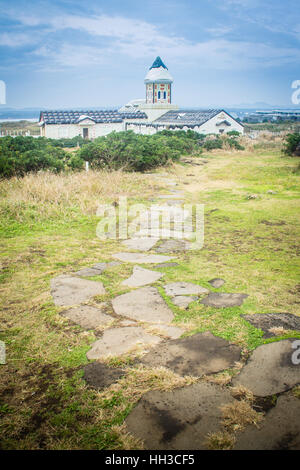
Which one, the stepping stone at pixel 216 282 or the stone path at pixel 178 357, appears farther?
the stepping stone at pixel 216 282

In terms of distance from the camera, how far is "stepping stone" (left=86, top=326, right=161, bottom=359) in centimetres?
284

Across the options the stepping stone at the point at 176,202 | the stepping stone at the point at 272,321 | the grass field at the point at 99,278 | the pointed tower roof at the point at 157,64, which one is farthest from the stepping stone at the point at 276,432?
the pointed tower roof at the point at 157,64

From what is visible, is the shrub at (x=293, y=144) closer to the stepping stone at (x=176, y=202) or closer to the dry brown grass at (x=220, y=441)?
the stepping stone at (x=176, y=202)

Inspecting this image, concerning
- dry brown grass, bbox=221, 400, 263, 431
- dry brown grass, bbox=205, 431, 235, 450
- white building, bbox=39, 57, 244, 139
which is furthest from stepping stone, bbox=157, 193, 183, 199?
white building, bbox=39, 57, 244, 139

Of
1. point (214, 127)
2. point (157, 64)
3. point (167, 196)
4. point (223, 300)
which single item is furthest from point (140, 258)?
point (157, 64)

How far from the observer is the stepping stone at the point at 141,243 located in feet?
18.5

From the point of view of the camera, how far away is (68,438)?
6.61 ft

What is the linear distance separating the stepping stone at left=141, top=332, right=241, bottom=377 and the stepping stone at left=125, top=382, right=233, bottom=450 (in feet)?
0.68

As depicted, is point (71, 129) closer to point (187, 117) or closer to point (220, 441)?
point (187, 117)

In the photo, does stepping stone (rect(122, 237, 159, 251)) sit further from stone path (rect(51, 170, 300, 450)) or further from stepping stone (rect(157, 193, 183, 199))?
stepping stone (rect(157, 193, 183, 199))

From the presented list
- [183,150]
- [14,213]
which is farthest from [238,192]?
[183,150]

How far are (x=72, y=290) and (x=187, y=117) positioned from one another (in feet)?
128

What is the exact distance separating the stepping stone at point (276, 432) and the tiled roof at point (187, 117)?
37.5 metres
